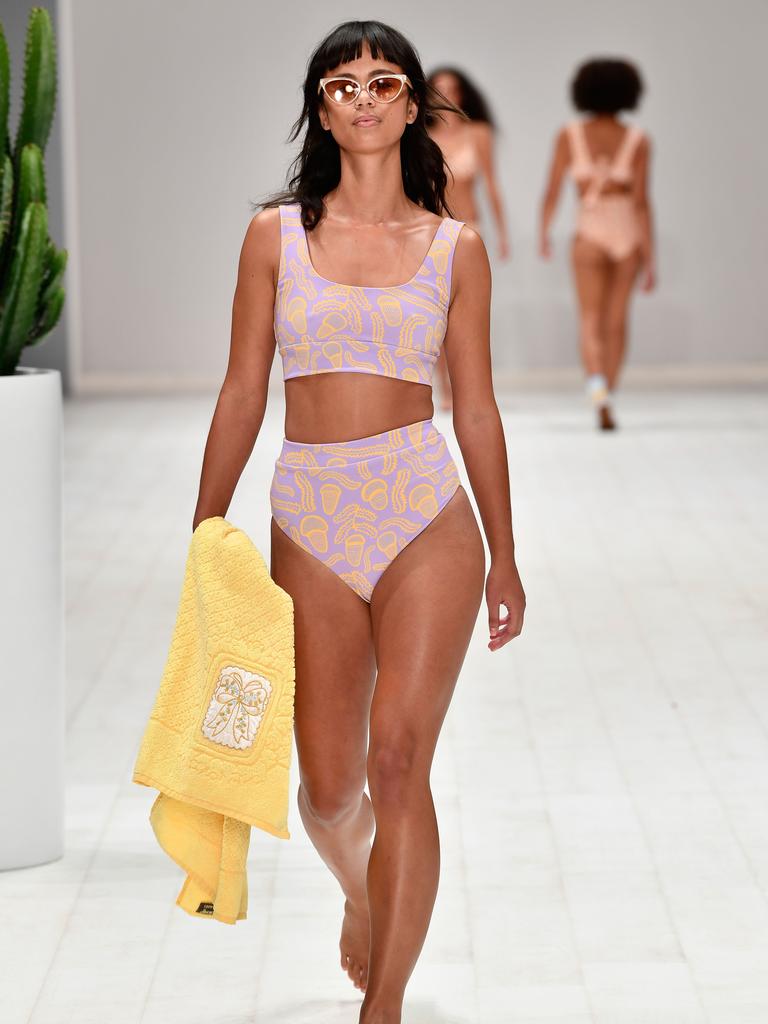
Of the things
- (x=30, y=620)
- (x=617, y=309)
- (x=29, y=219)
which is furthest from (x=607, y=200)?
(x=30, y=620)

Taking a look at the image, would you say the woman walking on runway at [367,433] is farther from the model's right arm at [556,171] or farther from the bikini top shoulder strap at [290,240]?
the model's right arm at [556,171]

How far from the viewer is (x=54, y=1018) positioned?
2727mm

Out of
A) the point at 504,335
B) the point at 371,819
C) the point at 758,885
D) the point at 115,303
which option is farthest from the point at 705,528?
the point at 115,303

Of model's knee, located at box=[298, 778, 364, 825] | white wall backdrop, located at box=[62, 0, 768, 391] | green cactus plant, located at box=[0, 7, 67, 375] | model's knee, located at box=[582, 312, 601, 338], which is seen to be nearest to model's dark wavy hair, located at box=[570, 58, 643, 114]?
model's knee, located at box=[582, 312, 601, 338]

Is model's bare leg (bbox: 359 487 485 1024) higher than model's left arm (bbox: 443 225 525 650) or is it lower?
lower

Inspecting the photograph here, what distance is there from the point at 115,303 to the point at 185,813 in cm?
1025

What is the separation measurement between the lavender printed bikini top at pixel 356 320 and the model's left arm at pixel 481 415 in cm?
5

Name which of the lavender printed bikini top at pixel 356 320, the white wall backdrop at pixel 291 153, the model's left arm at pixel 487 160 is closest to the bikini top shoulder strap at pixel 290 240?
the lavender printed bikini top at pixel 356 320

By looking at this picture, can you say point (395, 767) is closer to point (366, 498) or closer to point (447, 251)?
point (366, 498)

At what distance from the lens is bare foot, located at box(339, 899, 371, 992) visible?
2.77 metres

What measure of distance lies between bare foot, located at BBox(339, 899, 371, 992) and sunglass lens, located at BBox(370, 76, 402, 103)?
1.27 meters

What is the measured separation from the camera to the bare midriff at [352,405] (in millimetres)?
2518

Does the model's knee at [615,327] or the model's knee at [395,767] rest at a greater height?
the model's knee at [395,767]

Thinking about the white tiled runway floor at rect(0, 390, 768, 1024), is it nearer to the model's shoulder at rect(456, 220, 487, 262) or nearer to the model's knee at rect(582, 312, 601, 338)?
the model's shoulder at rect(456, 220, 487, 262)
